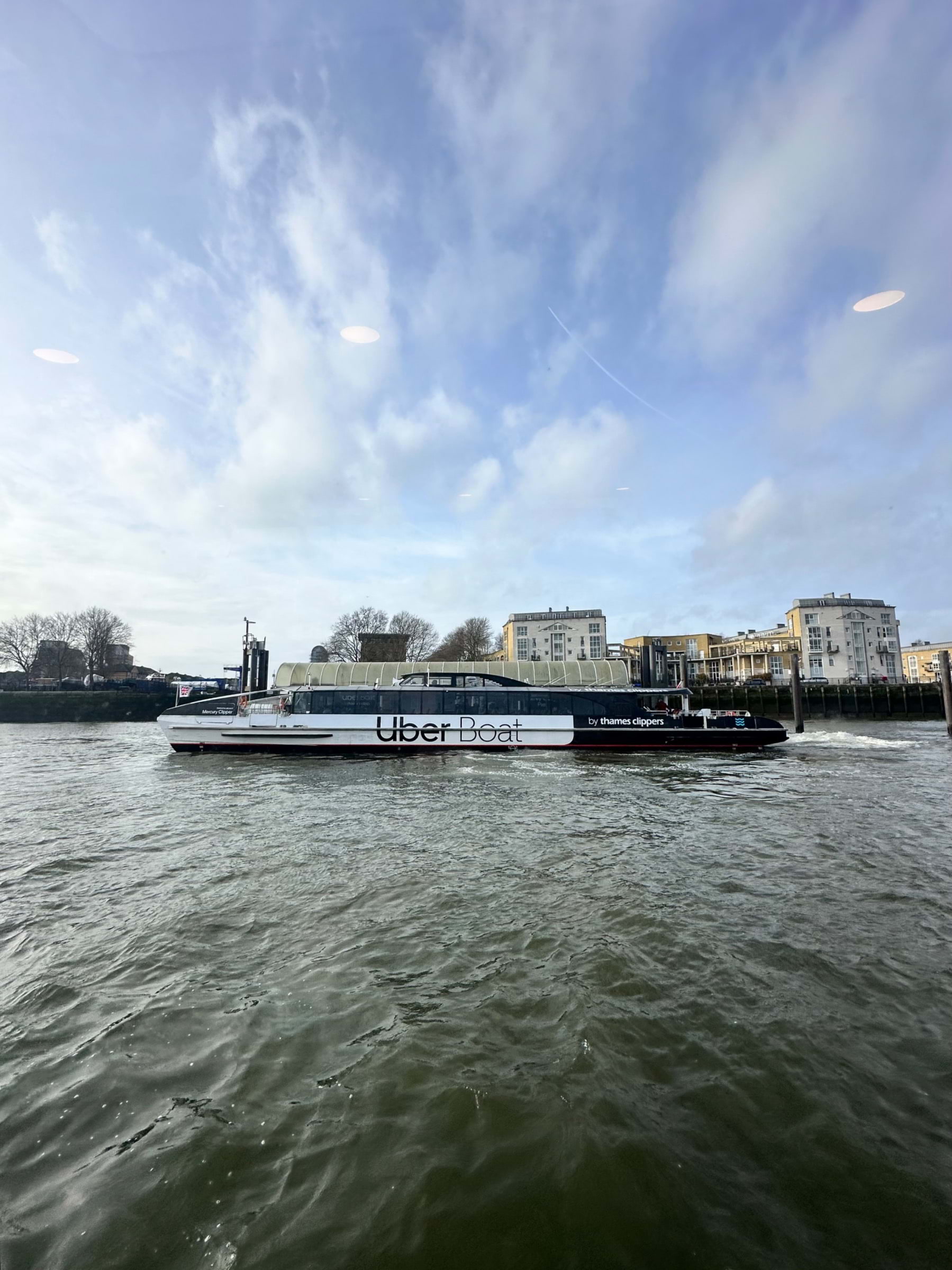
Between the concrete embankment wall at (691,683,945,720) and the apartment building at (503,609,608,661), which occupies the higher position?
the apartment building at (503,609,608,661)

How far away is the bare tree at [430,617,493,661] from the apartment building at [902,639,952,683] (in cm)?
8018

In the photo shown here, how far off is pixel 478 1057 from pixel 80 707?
67.8 meters

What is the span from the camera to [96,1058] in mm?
3615

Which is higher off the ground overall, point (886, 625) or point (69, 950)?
point (886, 625)

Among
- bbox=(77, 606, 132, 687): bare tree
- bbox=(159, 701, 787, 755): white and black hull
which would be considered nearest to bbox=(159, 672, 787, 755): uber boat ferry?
bbox=(159, 701, 787, 755): white and black hull

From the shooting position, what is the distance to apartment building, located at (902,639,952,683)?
105 metres

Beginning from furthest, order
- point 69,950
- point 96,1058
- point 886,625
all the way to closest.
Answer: point 886,625, point 69,950, point 96,1058

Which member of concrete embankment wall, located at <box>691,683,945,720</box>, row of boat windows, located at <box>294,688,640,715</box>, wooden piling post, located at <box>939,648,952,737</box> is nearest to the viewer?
row of boat windows, located at <box>294,688,640,715</box>

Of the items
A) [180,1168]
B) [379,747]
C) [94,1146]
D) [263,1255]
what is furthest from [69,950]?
[379,747]

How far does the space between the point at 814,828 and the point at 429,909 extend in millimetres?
7311

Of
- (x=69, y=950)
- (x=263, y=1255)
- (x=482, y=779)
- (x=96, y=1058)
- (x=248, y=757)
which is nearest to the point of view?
(x=263, y=1255)

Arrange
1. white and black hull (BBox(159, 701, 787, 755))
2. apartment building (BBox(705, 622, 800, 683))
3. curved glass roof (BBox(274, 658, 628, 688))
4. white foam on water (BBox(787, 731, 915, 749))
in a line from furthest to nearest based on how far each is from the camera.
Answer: apartment building (BBox(705, 622, 800, 683)), curved glass roof (BBox(274, 658, 628, 688)), white foam on water (BBox(787, 731, 915, 749)), white and black hull (BBox(159, 701, 787, 755))

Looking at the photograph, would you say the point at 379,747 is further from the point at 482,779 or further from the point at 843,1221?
the point at 843,1221

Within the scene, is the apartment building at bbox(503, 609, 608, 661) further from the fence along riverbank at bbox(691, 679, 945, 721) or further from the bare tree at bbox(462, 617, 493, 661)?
the fence along riverbank at bbox(691, 679, 945, 721)
